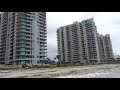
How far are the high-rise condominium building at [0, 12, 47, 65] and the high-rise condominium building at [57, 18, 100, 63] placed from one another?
17591 mm

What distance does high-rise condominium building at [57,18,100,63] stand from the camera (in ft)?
175

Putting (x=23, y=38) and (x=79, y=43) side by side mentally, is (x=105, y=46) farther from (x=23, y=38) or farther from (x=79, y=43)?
(x=23, y=38)

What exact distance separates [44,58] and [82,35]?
24.4m

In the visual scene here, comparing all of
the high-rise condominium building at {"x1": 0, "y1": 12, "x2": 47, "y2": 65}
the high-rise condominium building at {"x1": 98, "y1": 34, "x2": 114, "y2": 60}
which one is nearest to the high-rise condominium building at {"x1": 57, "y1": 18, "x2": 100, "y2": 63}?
the high-rise condominium building at {"x1": 98, "y1": 34, "x2": 114, "y2": 60}

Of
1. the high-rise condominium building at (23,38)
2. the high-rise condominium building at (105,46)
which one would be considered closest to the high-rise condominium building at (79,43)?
the high-rise condominium building at (105,46)

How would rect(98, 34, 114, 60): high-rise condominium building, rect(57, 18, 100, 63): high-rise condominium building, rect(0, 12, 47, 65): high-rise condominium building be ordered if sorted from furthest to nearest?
rect(98, 34, 114, 60): high-rise condominium building → rect(57, 18, 100, 63): high-rise condominium building → rect(0, 12, 47, 65): high-rise condominium building

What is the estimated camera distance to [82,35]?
5609 cm

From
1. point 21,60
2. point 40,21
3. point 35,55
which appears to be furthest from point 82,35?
point 21,60

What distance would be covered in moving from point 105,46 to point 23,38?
4441 centimetres

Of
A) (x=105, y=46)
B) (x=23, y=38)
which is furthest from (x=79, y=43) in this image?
(x=23, y=38)

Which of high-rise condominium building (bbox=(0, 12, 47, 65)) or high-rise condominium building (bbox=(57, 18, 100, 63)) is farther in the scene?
high-rise condominium building (bbox=(57, 18, 100, 63))

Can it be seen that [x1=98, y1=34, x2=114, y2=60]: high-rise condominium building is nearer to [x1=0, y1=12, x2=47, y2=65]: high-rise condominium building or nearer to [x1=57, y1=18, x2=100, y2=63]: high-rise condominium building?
[x1=57, y1=18, x2=100, y2=63]: high-rise condominium building
